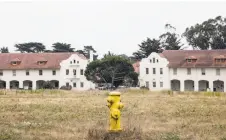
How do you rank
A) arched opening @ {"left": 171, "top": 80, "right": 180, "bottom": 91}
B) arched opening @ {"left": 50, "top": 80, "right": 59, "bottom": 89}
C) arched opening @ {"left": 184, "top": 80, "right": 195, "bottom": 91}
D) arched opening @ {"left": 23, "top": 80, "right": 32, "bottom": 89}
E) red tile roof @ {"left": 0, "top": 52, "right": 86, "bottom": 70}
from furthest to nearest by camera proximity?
arched opening @ {"left": 23, "top": 80, "right": 32, "bottom": 89} → arched opening @ {"left": 50, "top": 80, "right": 59, "bottom": 89} → red tile roof @ {"left": 0, "top": 52, "right": 86, "bottom": 70} → arched opening @ {"left": 171, "top": 80, "right": 180, "bottom": 91} → arched opening @ {"left": 184, "top": 80, "right": 195, "bottom": 91}

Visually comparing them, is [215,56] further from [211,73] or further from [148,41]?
[148,41]

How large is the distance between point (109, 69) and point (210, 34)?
30.9 metres

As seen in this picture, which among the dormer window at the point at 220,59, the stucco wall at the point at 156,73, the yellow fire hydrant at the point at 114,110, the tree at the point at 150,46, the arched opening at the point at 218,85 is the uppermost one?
the tree at the point at 150,46

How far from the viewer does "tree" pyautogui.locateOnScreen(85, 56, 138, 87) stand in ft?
218

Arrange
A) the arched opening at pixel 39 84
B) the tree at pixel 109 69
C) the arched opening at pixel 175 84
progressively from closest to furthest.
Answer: the tree at pixel 109 69
the arched opening at pixel 175 84
the arched opening at pixel 39 84

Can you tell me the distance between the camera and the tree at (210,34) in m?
88.4

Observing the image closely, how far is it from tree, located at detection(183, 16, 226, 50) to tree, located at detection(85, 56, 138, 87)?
27622mm

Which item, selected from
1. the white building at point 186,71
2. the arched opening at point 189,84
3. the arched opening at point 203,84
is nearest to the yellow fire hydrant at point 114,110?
the white building at point 186,71

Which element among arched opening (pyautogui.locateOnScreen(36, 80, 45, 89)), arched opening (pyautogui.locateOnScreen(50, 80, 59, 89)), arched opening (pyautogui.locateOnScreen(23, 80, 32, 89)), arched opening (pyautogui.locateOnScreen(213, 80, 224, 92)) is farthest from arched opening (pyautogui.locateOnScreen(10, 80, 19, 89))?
arched opening (pyautogui.locateOnScreen(213, 80, 224, 92))

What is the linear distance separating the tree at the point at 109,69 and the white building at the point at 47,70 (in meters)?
5.41

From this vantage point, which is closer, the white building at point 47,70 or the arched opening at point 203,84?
the arched opening at point 203,84

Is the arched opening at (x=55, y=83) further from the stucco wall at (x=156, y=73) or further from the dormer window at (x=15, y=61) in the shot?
the stucco wall at (x=156, y=73)

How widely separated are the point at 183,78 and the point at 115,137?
58.4 meters

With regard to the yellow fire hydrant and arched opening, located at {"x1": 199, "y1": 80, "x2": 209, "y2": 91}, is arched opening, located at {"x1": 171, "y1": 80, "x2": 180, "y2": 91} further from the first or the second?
the yellow fire hydrant
